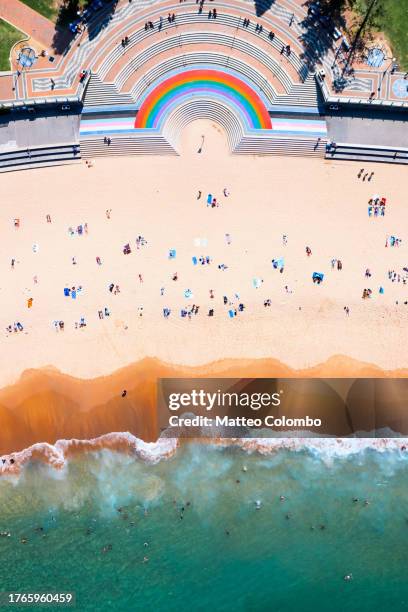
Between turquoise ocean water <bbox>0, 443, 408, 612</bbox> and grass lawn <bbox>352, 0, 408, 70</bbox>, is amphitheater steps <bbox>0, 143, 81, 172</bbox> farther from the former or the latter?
grass lawn <bbox>352, 0, 408, 70</bbox>

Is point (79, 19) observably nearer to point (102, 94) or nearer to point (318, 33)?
point (102, 94)

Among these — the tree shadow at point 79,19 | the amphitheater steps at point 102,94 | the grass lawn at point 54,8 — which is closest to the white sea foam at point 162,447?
the amphitheater steps at point 102,94

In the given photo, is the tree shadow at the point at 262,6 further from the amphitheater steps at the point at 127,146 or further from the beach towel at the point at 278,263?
the beach towel at the point at 278,263

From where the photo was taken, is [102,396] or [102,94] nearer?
[102,94]

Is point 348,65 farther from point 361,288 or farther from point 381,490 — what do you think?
point 381,490

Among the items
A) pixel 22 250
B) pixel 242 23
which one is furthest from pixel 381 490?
pixel 242 23

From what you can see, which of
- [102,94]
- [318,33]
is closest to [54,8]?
[102,94]

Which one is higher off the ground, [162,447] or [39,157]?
[39,157]
